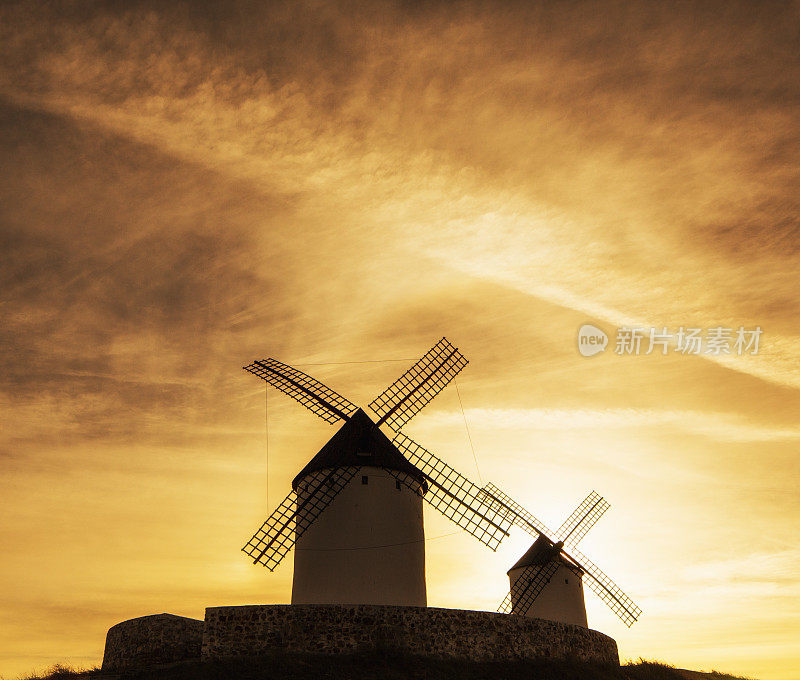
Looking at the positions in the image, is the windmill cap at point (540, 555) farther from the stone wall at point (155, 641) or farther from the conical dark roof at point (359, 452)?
the stone wall at point (155, 641)

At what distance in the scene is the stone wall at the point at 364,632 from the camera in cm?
1658

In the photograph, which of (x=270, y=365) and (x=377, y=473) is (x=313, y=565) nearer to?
(x=377, y=473)

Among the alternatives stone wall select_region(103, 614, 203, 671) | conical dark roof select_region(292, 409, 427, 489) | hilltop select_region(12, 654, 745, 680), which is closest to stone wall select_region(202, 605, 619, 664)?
hilltop select_region(12, 654, 745, 680)

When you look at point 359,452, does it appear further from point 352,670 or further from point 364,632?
point 352,670

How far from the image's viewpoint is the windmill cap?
2661cm

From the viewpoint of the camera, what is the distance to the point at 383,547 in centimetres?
2033

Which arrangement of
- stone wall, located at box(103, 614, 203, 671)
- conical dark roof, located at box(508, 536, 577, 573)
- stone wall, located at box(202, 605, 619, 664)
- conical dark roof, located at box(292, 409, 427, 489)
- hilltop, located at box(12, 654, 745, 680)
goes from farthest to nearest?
1. conical dark roof, located at box(508, 536, 577, 573)
2. conical dark roof, located at box(292, 409, 427, 489)
3. stone wall, located at box(103, 614, 203, 671)
4. stone wall, located at box(202, 605, 619, 664)
5. hilltop, located at box(12, 654, 745, 680)

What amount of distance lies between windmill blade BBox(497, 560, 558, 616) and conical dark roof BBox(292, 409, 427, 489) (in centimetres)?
694

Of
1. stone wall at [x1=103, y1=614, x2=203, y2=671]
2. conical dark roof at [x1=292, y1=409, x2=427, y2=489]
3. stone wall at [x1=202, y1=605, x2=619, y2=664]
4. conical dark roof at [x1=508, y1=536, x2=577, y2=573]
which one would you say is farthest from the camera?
conical dark roof at [x1=508, y1=536, x2=577, y2=573]

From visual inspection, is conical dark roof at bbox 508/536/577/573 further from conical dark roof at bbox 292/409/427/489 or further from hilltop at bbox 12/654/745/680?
hilltop at bbox 12/654/745/680

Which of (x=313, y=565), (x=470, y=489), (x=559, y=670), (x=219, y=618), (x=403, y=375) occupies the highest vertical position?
(x=403, y=375)

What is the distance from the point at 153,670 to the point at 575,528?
17.4 metres

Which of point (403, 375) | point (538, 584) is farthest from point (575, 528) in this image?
point (403, 375)

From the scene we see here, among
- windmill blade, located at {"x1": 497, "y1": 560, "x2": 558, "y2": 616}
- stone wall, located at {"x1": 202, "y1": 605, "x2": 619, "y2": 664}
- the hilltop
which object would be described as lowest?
the hilltop
